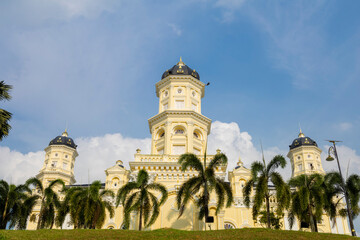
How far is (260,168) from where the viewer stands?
102ft

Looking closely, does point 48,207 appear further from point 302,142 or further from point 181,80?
point 302,142

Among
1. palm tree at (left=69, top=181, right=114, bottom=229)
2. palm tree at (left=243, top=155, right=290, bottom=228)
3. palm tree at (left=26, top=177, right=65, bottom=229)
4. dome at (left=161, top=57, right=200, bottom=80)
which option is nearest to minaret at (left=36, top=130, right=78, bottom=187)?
palm tree at (left=26, top=177, right=65, bottom=229)

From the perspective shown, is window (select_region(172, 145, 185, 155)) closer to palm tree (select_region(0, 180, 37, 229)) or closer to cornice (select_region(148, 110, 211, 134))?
cornice (select_region(148, 110, 211, 134))

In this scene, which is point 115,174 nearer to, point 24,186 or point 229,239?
point 24,186

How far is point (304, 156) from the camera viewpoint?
63.1m

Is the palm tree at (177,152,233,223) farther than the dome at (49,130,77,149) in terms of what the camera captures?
No

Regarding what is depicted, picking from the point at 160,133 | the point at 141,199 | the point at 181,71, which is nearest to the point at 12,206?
the point at 141,199

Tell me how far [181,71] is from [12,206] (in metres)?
27.9

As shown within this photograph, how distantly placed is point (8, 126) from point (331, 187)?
28.3 metres

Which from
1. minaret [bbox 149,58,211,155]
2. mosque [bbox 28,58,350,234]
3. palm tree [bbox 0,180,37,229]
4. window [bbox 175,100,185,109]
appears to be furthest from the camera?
window [bbox 175,100,185,109]

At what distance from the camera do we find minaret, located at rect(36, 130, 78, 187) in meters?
60.4

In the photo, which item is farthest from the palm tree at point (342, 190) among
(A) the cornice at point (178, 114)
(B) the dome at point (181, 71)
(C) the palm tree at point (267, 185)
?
(B) the dome at point (181, 71)

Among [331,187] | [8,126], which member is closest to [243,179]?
[331,187]

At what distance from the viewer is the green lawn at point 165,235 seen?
25.9 m
